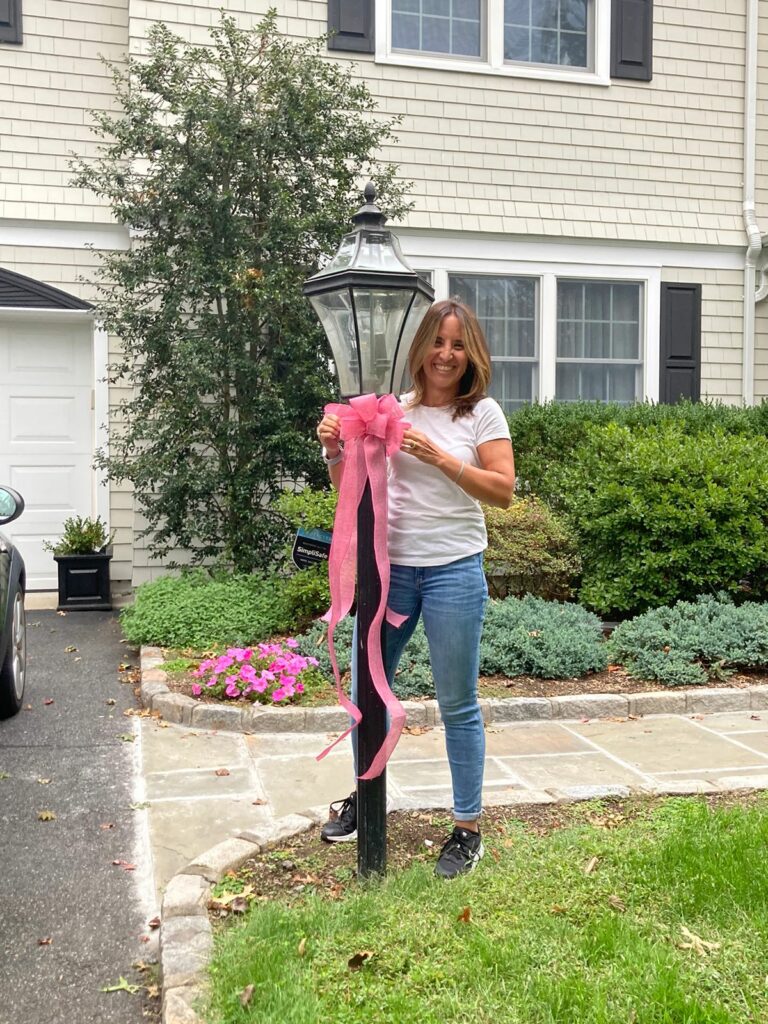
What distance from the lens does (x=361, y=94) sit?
294 inches

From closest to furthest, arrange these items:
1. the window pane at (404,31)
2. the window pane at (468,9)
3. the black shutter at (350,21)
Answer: the black shutter at (350,21) → the window pane at (404,31) → the window pane at (468,9)

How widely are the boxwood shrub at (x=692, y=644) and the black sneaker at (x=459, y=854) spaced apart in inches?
107

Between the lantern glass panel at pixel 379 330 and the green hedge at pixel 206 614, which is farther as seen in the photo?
the green hedge at pixel 206 614

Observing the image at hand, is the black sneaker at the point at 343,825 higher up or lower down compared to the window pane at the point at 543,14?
lower down

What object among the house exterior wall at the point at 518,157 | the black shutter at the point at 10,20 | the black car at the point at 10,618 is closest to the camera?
the black car at the point at 10,618

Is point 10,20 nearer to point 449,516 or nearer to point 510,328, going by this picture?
point 510,328

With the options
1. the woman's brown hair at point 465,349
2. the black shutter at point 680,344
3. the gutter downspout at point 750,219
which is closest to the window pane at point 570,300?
the black shutter at point 680,344

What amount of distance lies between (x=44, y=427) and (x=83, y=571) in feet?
4.66

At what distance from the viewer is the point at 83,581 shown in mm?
8055

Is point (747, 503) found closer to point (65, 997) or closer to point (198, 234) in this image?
point (198, 234)

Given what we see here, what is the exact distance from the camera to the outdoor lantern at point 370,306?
9.32ft

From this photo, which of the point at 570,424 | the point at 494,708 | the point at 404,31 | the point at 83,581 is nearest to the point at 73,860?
the point at 494,708

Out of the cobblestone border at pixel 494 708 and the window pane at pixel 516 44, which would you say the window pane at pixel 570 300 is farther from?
the cobblestone border at pixel 494 708

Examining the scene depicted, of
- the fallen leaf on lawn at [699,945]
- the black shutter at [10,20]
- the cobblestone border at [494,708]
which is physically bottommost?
the cobblestone border at [494,708]
